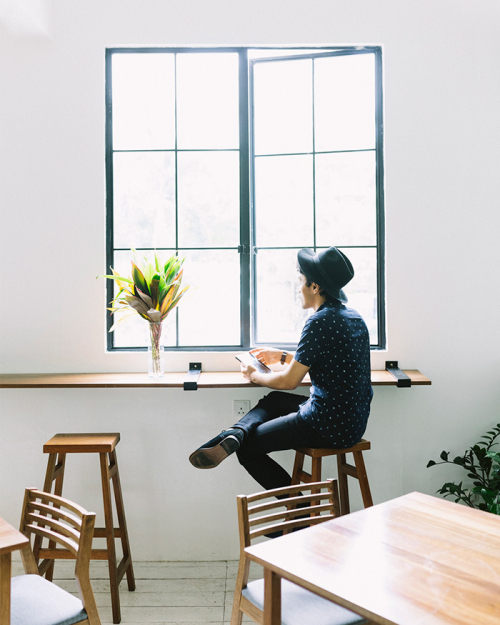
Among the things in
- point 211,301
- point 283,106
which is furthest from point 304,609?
point 283,106

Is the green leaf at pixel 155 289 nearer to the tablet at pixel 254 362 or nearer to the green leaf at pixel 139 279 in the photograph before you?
the green leaf at pixel 139 279

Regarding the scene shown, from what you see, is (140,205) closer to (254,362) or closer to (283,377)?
(254,362)

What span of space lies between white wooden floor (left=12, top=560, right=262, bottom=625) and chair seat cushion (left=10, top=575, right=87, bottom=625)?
91 cm

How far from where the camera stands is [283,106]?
331 cm

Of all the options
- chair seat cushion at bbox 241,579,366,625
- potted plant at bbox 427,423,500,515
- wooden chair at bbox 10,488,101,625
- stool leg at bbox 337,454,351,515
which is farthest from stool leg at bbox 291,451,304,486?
wooden chair at bbox 10,488,101,625

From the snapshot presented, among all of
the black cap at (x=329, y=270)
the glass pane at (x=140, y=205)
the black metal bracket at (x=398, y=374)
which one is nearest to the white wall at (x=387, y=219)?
the black metal bracket at (x=398, y=374)

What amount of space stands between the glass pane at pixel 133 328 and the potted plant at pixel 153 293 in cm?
26

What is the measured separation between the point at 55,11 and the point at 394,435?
3.23 m

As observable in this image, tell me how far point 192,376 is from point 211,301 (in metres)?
0.55

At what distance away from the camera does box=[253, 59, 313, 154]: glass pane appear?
129 inches

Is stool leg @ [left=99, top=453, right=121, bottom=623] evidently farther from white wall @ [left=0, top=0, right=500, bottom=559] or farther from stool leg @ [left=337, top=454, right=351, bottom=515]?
stool leg @ [left=337, top=454, right=351, bottom=515]

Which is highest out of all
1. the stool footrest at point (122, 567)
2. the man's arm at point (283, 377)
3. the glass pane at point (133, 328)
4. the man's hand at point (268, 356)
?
the glass pane at point (133, 328)

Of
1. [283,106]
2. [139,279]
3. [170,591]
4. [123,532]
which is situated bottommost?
[170,591]

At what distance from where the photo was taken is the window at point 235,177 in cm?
327
